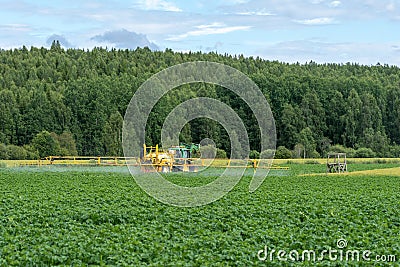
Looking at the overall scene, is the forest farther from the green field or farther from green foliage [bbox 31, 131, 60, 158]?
the green field

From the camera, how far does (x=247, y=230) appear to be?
16.5 m

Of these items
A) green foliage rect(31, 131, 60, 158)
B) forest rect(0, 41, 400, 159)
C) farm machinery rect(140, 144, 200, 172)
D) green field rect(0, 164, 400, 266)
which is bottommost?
green field rect(0, 164, 400, 266)

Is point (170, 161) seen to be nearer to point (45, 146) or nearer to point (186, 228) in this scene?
point (186, 228)

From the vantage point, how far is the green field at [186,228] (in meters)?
13.0

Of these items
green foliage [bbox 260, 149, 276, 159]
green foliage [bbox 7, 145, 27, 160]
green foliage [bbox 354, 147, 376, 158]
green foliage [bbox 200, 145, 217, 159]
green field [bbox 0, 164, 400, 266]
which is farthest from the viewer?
green foliage [bbox 354, 147, 376, 158]

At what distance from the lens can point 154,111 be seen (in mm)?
87875

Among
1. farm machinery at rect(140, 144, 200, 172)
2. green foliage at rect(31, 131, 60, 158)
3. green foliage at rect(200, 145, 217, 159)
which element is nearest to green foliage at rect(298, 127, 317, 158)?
green foliage at rect(200, 145, 217, 159)

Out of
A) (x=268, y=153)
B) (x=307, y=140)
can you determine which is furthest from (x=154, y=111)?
(x=268, y=153)

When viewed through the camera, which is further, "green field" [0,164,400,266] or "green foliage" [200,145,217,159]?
"green foliage" [200,145,217,159]

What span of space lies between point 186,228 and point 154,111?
7135 cm

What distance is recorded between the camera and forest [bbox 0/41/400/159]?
8650 centimetres

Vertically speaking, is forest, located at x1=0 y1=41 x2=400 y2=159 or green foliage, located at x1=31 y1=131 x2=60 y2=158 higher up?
forest, located at x1=0 y1=41 x2=400 y2=159

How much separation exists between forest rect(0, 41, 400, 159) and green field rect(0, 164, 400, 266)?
52567mm

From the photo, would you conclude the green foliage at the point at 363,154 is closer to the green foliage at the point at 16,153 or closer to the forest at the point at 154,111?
the forest at the point at 154,111
